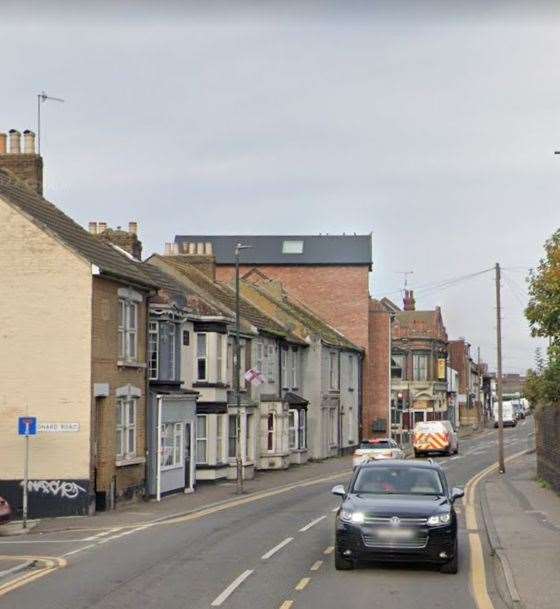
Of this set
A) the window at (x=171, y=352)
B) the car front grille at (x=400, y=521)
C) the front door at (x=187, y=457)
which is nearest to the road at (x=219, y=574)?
the car front grille at (x=400, y=521)

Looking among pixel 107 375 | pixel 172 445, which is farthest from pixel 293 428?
pixel 107 375

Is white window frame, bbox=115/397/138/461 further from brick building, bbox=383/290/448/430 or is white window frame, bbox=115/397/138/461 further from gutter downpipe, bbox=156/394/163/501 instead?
brick building, bbox=383/290/448/430

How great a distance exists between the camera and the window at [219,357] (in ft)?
146

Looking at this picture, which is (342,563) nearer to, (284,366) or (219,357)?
(219,357)

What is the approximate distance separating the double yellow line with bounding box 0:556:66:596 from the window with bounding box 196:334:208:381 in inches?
896

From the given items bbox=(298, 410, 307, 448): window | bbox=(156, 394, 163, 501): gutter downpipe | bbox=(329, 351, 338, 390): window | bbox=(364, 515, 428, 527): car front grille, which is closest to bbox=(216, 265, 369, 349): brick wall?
bbox=(329, 351, 338, 390): window

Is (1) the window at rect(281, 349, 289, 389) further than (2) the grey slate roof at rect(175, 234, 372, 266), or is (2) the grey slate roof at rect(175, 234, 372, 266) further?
(2) the grey slate roof at rect(175, 234, 372, 266)

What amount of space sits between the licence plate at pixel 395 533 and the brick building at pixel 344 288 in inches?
2315

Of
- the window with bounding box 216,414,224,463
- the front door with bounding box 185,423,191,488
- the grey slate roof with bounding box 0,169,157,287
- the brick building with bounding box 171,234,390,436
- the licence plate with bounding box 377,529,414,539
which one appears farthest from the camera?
the brick building with bounding box 171,234,390,436

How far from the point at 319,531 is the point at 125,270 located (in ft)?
39.4

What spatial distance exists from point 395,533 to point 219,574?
2966mm

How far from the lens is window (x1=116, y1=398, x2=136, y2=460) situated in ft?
110

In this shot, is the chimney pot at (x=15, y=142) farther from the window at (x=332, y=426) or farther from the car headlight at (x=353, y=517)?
the window at (x=332, y=426)

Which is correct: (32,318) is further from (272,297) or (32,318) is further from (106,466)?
(272,297)
